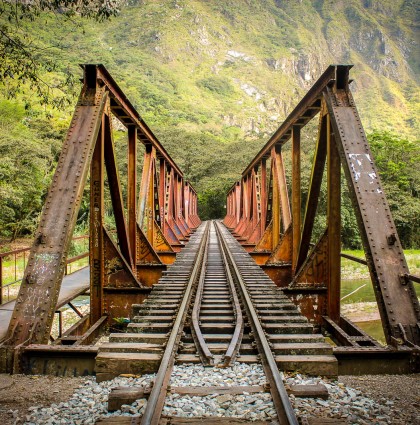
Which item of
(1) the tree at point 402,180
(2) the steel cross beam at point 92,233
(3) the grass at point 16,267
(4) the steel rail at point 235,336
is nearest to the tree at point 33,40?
(2) the steel cross beam at point 92,233

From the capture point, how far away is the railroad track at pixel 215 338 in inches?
135

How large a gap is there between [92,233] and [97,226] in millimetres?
130

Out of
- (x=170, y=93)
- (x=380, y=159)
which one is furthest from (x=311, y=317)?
(x=170, y=93)

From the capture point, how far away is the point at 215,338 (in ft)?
14.0

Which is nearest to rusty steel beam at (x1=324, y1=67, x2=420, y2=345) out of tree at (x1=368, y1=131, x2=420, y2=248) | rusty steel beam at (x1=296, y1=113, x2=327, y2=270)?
rusty steel beam at (x1=296, y1=113, x2=327, y2=270)

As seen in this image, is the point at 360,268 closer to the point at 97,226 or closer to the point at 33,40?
the point at 97,226

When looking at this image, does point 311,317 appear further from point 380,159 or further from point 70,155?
point 380,159

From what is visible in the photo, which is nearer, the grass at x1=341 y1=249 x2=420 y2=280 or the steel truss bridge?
the steel truss bridge

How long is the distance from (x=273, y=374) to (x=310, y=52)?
199749 millimetres

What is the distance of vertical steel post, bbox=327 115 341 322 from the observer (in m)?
5.67

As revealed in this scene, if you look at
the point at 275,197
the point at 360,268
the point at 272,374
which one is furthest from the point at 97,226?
the point at 360,268

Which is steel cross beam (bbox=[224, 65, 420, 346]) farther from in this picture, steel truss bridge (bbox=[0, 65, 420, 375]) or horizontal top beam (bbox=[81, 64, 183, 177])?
horizontal top beam (bbox=[81, 64, 183, 177])

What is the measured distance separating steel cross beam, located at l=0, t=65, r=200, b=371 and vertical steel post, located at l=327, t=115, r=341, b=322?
3010 millimetres

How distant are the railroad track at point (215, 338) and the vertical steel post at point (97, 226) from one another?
889 mm
